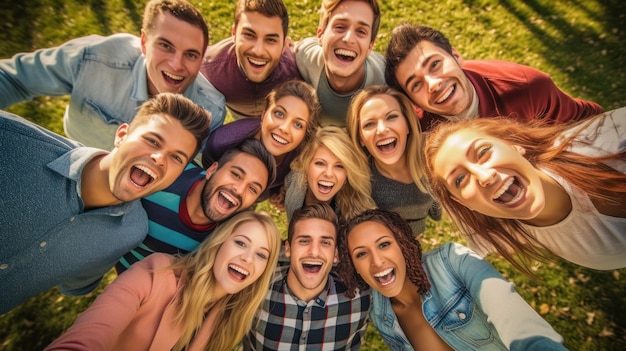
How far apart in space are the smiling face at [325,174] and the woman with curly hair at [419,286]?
1.72ft

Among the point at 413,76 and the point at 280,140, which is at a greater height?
the point at 413,76

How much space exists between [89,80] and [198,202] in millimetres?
1732

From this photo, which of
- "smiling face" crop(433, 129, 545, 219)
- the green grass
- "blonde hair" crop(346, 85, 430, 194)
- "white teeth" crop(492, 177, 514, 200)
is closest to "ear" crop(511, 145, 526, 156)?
"smiling face" crop(433, 129, 545, 219)

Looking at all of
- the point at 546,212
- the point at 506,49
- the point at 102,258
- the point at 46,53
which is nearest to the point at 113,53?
the point at 46,53

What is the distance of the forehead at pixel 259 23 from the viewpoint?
363 centimetres

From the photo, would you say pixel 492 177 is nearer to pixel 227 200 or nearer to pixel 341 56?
pixel 341 56

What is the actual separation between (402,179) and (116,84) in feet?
11.7

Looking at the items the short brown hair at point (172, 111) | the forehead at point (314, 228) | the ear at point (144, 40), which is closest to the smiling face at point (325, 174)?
the forehead at point (314, 228)

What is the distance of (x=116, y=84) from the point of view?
11.3ft

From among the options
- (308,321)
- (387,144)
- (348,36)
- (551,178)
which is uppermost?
(348,36)

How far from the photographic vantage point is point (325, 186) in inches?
161

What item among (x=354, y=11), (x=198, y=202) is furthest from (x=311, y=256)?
(x=354, y=11)

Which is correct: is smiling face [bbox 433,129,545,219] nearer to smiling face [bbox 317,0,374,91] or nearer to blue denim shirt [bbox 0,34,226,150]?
smiling face [bbox 317,0,374,91]

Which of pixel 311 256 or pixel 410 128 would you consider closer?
pixel 311 256
